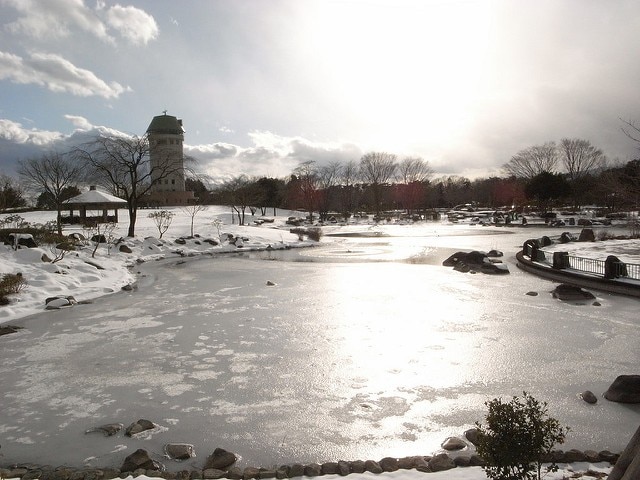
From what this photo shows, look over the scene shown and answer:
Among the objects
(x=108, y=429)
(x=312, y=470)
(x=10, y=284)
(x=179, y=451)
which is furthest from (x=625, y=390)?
(x=10, y=284)

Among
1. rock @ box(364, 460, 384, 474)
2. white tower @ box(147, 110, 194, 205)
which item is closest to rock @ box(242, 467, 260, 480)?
rock @ box(364, 460, 384, 474)

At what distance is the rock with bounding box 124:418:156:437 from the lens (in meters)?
5.85

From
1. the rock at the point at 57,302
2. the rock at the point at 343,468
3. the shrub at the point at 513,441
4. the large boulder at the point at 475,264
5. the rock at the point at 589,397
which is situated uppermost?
the shrub at the point at 513,441

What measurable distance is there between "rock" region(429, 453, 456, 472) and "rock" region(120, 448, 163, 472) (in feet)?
10.2

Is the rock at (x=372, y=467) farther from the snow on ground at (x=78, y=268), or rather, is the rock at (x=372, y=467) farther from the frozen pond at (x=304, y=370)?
the snow on ground at (x=78, y=268)

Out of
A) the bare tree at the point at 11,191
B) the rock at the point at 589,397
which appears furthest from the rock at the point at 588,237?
the bare tree at the point at 11,191

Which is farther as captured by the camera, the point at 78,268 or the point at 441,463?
the point at 78,268

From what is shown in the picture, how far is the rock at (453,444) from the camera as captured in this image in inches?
214

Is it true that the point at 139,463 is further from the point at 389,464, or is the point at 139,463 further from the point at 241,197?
the point at 241,197

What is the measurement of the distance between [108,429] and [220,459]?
5.96ft

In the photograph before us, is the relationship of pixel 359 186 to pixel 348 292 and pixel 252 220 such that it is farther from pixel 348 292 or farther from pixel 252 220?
pixel 348 292

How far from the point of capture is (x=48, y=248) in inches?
832

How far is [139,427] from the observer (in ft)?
19.5

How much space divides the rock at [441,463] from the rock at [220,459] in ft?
7.48
